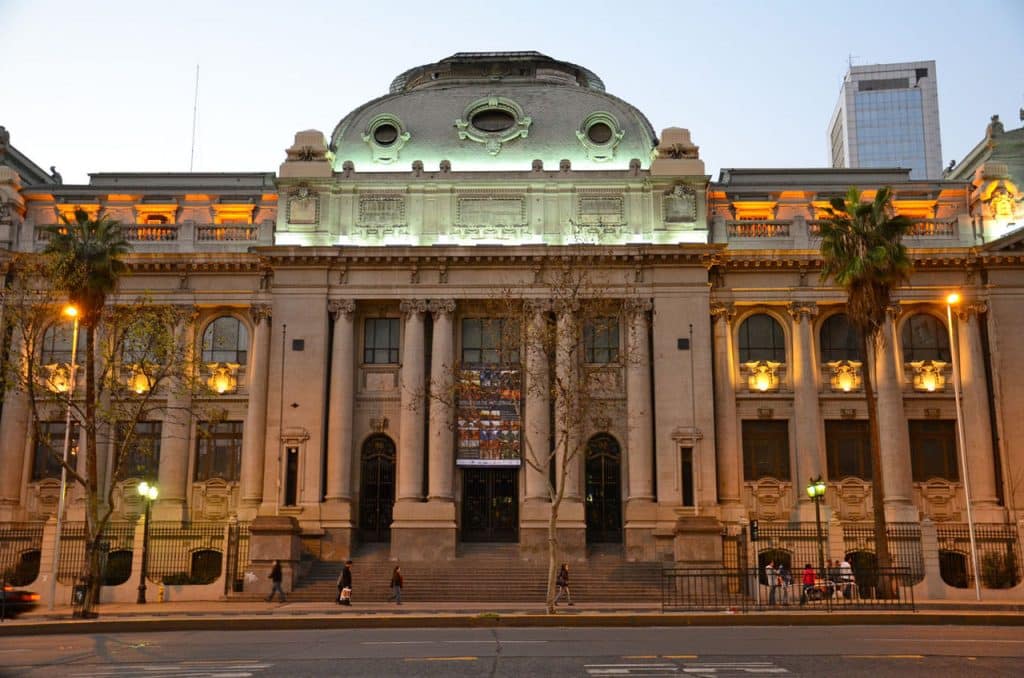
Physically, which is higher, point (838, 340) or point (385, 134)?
point (385, 134)

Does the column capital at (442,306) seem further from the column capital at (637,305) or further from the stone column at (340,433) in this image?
the column capital at (637,305)

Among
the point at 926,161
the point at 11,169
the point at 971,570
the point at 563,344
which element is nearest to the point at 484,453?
the point at 563,344

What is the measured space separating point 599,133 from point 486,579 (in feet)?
70.7

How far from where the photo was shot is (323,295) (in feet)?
155

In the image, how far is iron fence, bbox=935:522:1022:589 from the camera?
43.0 m

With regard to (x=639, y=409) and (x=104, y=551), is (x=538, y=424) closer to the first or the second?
(x=639, y=409)

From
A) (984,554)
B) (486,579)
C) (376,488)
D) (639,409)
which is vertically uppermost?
(639,409)

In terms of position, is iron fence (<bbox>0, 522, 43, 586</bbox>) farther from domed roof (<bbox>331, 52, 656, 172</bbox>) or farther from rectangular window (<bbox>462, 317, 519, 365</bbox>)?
domed roof (<bbox>331, 52, 656, 172</bbox>)

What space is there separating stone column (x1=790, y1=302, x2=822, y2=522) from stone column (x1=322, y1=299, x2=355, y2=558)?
1913 cm

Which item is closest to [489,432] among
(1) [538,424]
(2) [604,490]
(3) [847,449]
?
(1) [538,424]

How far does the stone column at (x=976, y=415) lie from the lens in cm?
4603

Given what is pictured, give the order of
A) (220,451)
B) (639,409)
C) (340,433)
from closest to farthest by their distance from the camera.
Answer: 1. (639,409)
2. (340,433)
3. (220,451)

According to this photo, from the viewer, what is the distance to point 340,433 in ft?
151

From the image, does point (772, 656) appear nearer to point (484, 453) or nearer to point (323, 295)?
point (484, 453)
